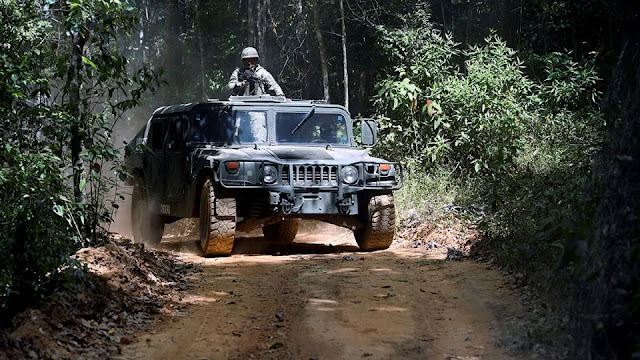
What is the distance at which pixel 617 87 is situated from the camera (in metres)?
5.45

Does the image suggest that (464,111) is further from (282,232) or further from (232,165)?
(232,165)

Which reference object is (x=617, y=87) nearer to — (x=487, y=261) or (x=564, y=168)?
(x=487, y=261)

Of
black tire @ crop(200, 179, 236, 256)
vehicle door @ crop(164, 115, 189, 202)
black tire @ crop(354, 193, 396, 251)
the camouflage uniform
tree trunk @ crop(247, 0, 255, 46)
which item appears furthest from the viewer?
tree trunk @ crop(247, 0, 255, 46)

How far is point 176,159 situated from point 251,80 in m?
2.09

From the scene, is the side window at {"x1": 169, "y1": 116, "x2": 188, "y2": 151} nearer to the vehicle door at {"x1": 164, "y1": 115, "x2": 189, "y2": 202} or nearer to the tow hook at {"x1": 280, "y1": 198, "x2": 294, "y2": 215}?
the vehicle door at {"x1": 164, "y1": 115, "x2": 189, "y2": 202}

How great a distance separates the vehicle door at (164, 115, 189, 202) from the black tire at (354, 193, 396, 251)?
240 centimetres

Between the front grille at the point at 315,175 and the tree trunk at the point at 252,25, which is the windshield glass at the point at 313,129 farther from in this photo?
the tree trunk at the point at 252,25

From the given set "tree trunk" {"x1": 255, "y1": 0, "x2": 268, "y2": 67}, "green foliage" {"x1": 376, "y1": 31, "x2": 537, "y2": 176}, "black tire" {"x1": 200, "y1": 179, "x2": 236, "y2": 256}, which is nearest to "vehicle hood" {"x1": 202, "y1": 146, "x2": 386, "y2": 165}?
"black tire" {"x1": 200, "y1": 179, "x2": 236, "y2": 256}

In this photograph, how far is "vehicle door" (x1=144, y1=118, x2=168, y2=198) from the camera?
37.7 ft

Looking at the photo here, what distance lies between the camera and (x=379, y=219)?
33.5ft

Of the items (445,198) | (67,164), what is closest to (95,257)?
(67,164)

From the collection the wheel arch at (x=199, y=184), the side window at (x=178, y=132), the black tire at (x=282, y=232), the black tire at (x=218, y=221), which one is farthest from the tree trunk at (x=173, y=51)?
the black tire at (x=218, y=221)

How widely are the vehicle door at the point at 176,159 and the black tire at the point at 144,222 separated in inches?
43.4

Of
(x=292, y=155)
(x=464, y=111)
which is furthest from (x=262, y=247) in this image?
(x=464, y=111)
